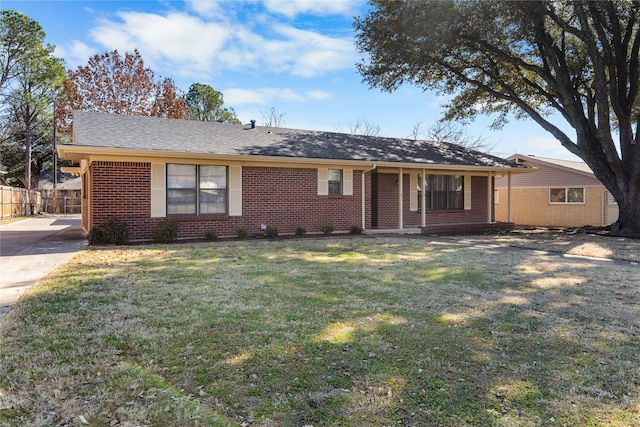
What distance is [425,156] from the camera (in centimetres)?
1572

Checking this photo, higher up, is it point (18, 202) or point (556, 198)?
point (556, 198)

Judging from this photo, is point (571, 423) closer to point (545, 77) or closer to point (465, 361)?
point (465, 361)

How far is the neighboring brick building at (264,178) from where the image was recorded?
35.4ft

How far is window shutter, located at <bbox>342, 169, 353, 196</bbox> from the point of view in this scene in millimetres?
13820

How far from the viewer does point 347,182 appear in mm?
13867

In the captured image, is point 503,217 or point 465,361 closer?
point 465,361

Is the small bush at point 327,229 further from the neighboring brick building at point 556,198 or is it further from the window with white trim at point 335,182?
the neighboring brick building at point 556,198

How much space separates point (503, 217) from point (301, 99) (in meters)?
17.1

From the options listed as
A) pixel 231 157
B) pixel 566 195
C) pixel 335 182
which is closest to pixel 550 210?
pixel 566 195

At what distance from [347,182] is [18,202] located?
22.8m

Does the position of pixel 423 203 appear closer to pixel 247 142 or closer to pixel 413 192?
pixel 413 192

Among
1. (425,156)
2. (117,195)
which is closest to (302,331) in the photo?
(117,195)

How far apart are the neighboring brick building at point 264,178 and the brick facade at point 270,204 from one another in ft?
0.09

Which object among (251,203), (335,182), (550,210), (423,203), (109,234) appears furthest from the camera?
(550,210)
